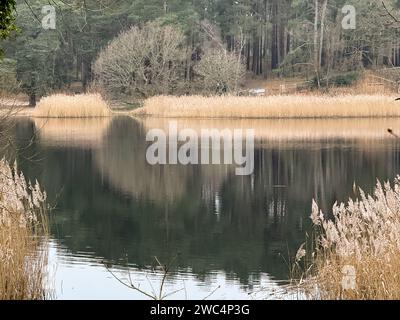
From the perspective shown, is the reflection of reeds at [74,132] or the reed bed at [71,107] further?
the reed bed at [71,107]

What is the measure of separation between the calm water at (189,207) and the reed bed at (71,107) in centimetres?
763

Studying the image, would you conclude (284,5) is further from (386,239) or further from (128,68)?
(386,239)

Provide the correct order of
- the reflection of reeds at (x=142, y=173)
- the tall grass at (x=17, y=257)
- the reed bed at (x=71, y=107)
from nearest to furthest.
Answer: the tall grass at (x=17, y=257) → the reflection of reeds at (x=142, y=173) → the reed bed at (x=71, y=107)

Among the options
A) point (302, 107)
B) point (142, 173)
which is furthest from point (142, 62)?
point (142, 173)

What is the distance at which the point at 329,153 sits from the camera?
1828 centimetres

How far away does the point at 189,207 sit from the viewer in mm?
11891

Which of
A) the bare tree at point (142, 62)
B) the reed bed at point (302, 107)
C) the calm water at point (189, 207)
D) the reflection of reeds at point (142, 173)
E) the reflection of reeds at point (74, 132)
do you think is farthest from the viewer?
the bare tree at point (142, 62)

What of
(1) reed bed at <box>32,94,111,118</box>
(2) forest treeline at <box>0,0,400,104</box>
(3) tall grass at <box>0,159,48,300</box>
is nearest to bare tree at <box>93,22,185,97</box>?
(2) forest treeline at <box>0,0,400,104</box>

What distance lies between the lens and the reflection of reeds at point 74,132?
70.2 ft

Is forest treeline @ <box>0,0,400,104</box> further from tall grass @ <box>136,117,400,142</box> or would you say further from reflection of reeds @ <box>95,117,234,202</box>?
reflection of reeds @ <box>95,117,234,202</box>

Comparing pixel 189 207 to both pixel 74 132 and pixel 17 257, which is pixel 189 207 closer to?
pixel 17 257

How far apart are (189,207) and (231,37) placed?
36951 mm

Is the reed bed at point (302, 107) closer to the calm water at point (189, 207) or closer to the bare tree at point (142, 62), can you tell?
the calm water at point (189, 207)

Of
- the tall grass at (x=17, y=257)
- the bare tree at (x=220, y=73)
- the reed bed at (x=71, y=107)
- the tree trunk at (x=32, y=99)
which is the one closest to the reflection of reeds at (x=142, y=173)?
the tall grass at (x=17, y=257)
